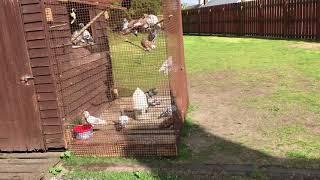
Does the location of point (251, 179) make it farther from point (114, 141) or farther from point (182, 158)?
point (114, 141)

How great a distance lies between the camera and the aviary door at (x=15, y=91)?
6.54 m

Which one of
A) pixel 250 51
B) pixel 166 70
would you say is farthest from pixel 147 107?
pixel 250 51

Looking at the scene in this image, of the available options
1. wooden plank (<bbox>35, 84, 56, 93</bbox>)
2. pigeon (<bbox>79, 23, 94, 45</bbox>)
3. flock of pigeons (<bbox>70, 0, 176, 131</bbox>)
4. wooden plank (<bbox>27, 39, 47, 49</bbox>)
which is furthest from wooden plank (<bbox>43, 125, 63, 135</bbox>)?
pigeon (<bbox>79, 23, 94, 45</bbox>)

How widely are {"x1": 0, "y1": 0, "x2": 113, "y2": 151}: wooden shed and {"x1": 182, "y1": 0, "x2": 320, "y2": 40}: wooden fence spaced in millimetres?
14711

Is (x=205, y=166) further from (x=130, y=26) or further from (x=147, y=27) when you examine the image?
(x=130, y=26)

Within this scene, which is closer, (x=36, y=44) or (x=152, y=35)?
(x=36, y=44)

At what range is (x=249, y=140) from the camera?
22.3 ft

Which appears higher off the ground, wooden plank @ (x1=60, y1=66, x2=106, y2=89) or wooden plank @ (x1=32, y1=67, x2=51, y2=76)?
wooden plank @ (x1=32, y1=67, x2=51, y2=76)

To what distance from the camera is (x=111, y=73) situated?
31.7 feet

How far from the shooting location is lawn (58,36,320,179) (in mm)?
6190

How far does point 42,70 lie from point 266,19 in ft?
59.2

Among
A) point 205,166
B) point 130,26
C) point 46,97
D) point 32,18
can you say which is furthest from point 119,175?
point 32,18

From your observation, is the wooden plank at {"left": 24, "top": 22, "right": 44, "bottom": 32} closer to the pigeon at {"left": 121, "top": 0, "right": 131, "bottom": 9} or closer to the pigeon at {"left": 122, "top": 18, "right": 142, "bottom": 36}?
the pigeon at {"left": 122, "top": 18, "right": 142, "bottom": 36}

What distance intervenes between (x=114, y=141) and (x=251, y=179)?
225 cm
